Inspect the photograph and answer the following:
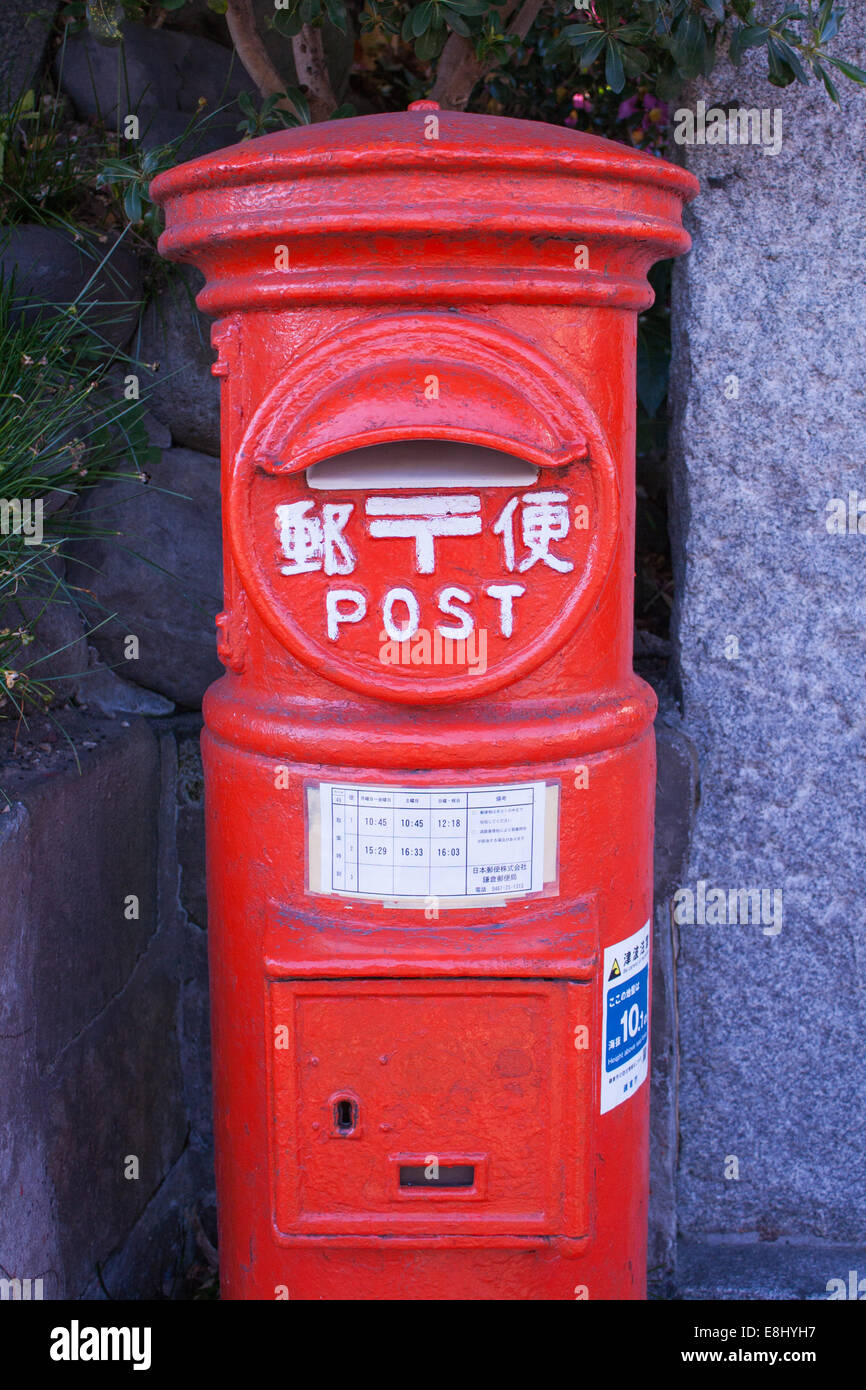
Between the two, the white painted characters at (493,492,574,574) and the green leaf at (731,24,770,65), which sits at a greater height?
the green leaf at (731,24,770,65)

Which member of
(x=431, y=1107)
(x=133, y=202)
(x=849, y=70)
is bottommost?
(x=431, y=1107)

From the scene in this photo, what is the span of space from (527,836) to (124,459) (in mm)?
1244

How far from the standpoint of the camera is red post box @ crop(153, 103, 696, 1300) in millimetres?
1467

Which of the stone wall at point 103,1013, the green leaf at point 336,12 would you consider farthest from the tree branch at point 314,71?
the stone wall at point 103,1013

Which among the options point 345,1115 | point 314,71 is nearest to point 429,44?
point 314,71

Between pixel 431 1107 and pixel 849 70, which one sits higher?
pixel 849 70

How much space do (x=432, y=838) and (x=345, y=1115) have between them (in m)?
0.42

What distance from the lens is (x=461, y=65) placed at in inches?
88.1

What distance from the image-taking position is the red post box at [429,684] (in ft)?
4.81

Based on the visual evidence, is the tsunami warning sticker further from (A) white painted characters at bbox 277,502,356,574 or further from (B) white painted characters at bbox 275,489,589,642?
(A) white painted characters at bbox 277,502,356,574

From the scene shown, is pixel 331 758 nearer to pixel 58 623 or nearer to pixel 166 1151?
pixel 58 623

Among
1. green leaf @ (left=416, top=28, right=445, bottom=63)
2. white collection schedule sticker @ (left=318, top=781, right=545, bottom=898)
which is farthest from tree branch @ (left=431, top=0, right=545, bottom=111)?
white collection schedule sticker @ (left=318, top=781, right=545, bottom=898)

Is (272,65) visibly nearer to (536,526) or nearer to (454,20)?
(454,20)
